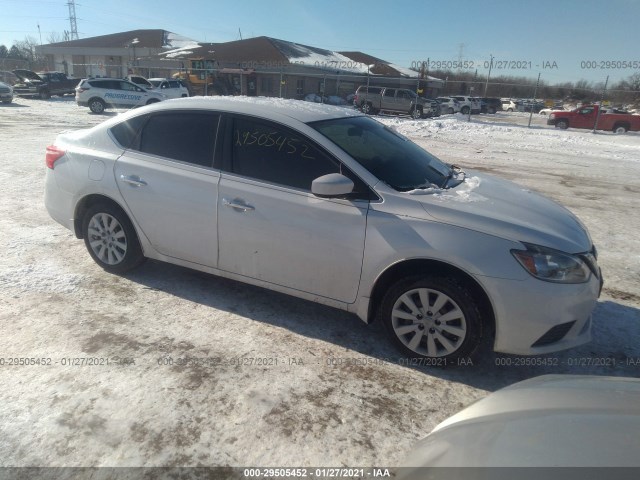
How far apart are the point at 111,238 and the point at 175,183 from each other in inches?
39.5

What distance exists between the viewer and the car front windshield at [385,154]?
3354 millimetres

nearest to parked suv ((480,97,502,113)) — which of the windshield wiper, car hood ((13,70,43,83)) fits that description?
car hood ((13,70,43,83))

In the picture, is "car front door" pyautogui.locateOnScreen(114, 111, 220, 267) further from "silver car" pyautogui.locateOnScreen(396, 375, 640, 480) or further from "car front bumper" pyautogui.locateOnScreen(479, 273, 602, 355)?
"silver car" pyautogui.locateOnScreen(396, 375, 640, 480)

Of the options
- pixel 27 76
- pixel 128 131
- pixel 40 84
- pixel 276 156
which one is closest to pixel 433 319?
pixel 276 156

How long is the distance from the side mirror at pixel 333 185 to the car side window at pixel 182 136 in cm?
108

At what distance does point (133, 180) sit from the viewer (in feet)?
12.7

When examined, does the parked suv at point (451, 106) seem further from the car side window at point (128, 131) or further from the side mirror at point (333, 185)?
the side mirror at point (333, 185)

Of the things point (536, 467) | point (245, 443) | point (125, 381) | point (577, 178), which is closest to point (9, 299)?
point (125, 381)

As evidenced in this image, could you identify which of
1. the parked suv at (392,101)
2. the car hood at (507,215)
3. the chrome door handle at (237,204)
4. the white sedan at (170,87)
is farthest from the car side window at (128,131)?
the parked suv at (392,101)

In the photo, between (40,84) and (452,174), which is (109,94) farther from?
(452,174)

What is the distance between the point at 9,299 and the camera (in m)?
3.75

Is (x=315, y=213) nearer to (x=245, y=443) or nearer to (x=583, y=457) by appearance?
(x=245, y=443)

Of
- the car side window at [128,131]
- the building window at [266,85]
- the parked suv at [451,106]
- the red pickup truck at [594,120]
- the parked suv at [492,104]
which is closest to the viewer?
the car side window at [128,131]

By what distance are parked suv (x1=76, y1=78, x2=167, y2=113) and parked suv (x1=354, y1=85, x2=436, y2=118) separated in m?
13.0
